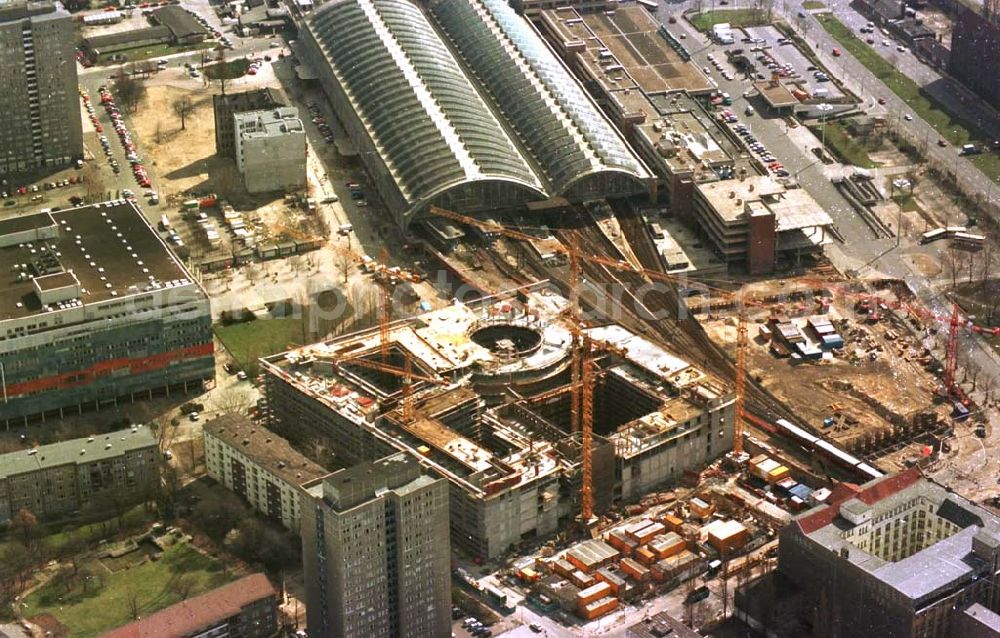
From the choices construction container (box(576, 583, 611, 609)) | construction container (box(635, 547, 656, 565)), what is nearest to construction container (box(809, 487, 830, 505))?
construction container (box(635, 547, 656, 565))

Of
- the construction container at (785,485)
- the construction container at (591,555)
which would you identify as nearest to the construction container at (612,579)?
the construction container at (591,555)

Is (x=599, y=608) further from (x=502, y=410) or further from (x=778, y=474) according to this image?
(x=502, y=410)


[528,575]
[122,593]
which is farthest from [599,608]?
[122,593]

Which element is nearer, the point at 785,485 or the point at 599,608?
the point at 599,608

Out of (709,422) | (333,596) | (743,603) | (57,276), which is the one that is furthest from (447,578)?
(57,276)

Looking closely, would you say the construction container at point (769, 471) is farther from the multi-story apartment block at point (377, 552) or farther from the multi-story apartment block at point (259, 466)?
the multi-story apartment block at point (259, 466)
